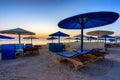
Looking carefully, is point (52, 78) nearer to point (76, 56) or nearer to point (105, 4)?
point (76, 56)

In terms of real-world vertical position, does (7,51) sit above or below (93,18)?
below

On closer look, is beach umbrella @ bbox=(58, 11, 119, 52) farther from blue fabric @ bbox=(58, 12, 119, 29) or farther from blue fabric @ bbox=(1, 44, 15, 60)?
blue fabric @ bbox=(1, 44, 15, 60)

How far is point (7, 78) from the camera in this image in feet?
12.1

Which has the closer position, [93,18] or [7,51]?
[93,18]

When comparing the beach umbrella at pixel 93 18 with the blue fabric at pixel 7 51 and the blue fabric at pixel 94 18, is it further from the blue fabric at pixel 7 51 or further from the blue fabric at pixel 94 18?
the blue fabric at pixel 7 51

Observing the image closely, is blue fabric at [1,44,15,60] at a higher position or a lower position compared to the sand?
higher

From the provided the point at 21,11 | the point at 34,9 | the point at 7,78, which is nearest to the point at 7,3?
the point at 21,11

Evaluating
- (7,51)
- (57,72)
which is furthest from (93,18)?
(7,51)

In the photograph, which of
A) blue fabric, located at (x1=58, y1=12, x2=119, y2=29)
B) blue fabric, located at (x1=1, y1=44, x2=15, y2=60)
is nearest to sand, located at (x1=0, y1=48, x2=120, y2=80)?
blue fabric, located at (x1=1, y1=44, x2=15, y2=60)

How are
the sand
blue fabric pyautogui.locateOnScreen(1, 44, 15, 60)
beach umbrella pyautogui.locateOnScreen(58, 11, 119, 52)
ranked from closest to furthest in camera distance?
the sand < beach umbrella pyautogui.locateOnScreen(58, 11, 119, 52) < blue fabric pyautogui.locateOnScreen(1, 44, 15, 60)

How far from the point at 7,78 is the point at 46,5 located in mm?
9050

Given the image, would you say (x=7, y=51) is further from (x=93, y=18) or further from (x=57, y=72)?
(x=93, y=18)

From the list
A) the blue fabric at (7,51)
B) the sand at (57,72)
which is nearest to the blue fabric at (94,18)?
the sand at (57,72)

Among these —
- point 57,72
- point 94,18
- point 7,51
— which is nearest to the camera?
point 57,72
